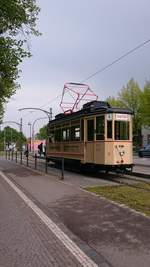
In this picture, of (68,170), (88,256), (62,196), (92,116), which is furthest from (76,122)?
(88,256)

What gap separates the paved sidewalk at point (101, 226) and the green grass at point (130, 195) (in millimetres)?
393

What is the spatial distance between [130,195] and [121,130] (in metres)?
8.02

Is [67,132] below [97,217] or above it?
above

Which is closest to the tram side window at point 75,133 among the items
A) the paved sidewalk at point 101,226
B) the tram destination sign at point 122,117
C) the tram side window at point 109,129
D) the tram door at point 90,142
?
the tram door at point 90,142

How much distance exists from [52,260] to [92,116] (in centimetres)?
1610

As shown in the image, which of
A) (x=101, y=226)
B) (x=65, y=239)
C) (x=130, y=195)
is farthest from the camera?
(x=130, y=195)

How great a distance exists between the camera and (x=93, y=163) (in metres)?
22.6

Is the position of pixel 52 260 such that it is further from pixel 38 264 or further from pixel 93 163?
pixel 93 163

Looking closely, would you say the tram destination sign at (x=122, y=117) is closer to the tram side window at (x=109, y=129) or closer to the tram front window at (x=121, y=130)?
the tram front window at (x=121, y=130)

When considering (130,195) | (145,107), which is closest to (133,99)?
(145,107)

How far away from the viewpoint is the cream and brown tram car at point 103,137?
70.9 ft

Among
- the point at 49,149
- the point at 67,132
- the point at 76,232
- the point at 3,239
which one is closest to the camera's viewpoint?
the point at 3,239

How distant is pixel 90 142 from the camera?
22.8m

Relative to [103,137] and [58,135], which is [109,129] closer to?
[103,137]
